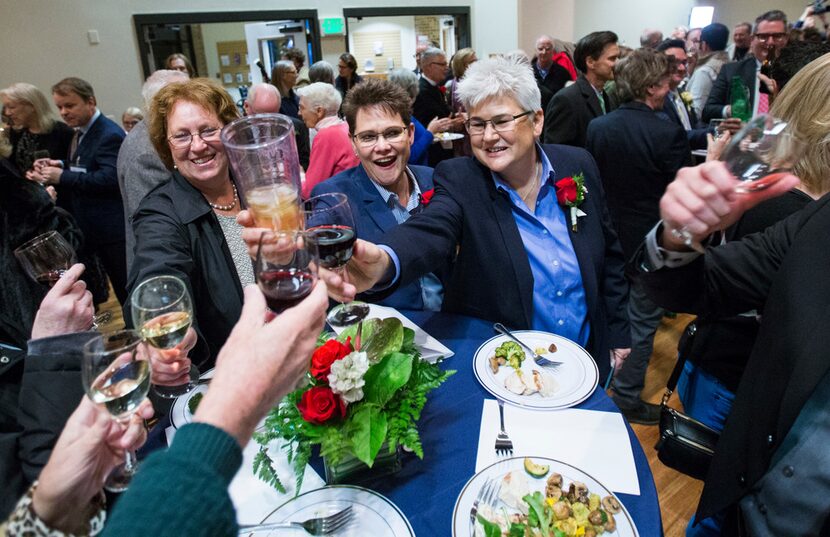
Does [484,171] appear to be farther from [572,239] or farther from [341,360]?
[341,360]

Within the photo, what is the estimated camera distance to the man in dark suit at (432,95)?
5691mm

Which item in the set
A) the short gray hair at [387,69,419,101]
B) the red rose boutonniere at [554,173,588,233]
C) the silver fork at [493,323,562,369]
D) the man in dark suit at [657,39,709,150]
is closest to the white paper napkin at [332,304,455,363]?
the silver fork at [493,323,562,369]

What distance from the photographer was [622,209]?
330cm

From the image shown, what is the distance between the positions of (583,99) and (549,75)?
2102 mm

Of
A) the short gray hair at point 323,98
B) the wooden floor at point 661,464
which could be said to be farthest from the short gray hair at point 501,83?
the short gray hair at point 323,98

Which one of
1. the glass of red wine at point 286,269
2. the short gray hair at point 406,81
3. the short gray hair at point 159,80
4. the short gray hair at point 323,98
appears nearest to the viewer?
the glass of red wine at point 286,269

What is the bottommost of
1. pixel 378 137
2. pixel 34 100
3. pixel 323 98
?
pixel 378 137

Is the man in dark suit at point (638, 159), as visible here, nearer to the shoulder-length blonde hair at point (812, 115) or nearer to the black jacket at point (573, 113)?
the black jacket at point (573, 113)

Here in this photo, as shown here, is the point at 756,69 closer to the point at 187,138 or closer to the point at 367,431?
the point at 187,138

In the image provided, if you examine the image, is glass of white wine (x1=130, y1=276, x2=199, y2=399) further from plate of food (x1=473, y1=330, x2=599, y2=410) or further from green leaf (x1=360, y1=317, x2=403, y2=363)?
plate of food (x1=473, y1=330, x2=599, y2=410)

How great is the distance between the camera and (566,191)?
6.14ft

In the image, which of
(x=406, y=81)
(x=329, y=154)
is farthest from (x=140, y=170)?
(x=406, y=81)

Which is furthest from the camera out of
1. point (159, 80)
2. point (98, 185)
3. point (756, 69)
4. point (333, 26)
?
point (333, 26)

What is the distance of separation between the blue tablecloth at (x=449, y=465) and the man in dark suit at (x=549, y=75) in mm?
4910
